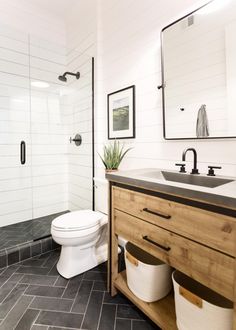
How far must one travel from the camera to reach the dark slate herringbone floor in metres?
1.26

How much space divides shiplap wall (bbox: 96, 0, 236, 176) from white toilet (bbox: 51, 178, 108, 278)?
60cm

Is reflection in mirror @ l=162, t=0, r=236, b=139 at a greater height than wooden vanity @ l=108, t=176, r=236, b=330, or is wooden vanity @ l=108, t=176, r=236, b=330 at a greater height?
reflection in mirror @ l=162, t=0, r=236, b=139

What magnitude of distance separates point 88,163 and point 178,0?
5.91ft

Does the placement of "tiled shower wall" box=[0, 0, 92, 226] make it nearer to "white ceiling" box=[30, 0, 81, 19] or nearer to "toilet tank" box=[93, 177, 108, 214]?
"white ceiling" box=[30, 0, 81, 19]

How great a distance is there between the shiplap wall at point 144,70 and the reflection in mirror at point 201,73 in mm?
88

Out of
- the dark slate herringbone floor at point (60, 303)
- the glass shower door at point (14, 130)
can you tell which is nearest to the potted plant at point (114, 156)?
the dark slate herringbone floor at point (60, 303)

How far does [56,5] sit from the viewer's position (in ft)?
8.87

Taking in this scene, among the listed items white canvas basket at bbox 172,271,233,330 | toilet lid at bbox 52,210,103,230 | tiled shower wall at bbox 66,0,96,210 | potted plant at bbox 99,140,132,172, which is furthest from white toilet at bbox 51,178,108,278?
white canvas basket at bbox 172,271,233,330

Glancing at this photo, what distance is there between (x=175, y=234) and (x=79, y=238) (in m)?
0.93

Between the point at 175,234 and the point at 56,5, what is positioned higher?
the point at 56,5

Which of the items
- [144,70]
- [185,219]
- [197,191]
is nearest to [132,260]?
[185,219]

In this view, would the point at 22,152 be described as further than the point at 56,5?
No

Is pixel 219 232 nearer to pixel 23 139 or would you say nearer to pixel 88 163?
pixel 88 163

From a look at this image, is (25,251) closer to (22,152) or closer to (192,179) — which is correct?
(22,152)
